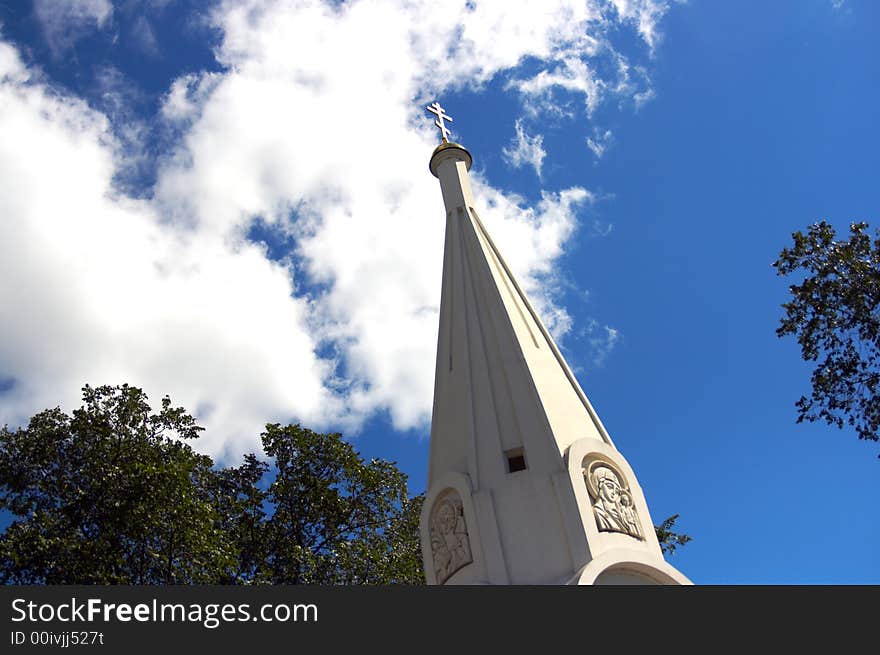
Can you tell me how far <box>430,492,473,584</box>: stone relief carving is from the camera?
1107 cm

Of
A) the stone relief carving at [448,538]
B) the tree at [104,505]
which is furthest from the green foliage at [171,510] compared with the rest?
the stone relief carving at [448,538]

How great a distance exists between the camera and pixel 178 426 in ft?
59.0

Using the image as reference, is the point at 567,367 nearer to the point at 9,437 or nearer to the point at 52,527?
the point at 52,527

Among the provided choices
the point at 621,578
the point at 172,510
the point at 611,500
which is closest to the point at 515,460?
the point at 611,500

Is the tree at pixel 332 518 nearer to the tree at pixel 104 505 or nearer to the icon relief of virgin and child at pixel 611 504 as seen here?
the tree at pixel 104 505

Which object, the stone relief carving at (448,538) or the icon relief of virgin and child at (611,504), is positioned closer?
the icon relief of virgin and child at (611,504)

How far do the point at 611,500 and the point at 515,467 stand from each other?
157 centimetres

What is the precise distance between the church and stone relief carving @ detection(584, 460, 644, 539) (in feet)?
0.07

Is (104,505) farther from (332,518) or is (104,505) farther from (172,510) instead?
(332,518)

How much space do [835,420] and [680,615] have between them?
798 cm

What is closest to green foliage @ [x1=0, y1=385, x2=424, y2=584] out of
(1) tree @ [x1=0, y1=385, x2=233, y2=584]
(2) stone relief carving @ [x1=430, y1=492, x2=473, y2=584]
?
(1) tree @ [x1=0, y1=385, x2=233, y2=584]

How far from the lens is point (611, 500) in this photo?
36.5ft

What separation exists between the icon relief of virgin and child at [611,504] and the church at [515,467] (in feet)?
0.07

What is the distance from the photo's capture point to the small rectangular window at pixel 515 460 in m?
11.6
